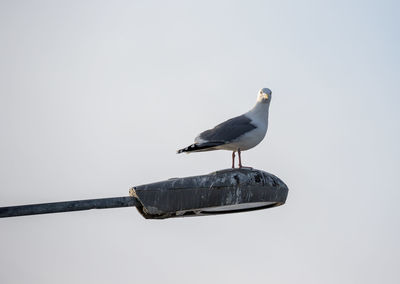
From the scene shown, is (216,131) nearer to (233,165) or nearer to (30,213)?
(233,165)

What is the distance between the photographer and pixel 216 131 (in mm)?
11789

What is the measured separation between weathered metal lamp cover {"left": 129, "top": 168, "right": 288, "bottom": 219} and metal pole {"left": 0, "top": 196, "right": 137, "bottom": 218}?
0.51 metres

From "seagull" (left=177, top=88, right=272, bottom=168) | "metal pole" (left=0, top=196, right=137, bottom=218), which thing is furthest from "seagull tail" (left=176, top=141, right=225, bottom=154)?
"metal pole" (left=0, top=196, right=137, bottom=218)

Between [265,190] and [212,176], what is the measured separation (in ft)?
2.32

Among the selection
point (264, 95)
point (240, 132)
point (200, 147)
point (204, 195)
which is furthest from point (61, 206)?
point (264, 95)

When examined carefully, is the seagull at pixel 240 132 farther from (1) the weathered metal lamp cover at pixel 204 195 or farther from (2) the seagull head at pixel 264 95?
(1) the weathered metal lamp cover at pixel 204 195

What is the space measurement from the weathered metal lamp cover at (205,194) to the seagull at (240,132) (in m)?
2.54

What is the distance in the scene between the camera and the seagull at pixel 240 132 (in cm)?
1137

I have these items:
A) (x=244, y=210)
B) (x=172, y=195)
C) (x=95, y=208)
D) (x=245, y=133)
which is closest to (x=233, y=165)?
(x=245, y=133)

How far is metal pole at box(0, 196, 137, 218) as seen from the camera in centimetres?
673

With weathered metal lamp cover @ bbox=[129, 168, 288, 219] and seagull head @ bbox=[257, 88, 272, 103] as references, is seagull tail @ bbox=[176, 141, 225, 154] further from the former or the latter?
weathered metal lamp cover @ bbox=[129, 168, 288, 219]

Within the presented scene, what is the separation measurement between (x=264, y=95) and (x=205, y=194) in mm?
4549

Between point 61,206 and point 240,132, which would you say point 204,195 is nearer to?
point 61,206

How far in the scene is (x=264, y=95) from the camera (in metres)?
12.4
